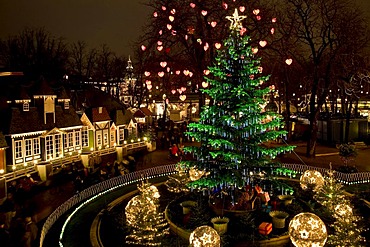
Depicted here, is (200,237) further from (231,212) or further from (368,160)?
(368,160)

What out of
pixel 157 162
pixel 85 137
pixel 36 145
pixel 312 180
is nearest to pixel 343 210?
pixel 312 180

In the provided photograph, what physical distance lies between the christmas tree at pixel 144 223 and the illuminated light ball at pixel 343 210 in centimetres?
607

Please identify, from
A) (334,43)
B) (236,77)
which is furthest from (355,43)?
(236,77)

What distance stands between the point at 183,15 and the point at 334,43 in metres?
11.7

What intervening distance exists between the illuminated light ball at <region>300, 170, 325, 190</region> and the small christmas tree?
608 millimetres

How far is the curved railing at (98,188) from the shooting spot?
48.4 feet

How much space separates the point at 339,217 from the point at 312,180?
14.1 ft

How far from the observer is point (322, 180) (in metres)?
17.2

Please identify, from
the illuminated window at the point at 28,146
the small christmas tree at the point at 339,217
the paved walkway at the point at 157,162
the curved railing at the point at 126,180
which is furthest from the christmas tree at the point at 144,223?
the illuminated window at the point at 28,146

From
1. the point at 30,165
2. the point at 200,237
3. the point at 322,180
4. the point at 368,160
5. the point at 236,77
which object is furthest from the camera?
the point at 368,160

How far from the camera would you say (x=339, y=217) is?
514 inches

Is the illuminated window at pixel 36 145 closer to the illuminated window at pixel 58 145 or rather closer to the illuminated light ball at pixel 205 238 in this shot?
the illuminated window at pixel 58 145

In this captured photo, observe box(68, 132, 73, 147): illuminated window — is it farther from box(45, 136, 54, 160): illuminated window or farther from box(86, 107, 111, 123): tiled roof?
box(86, 107, 111, 123): tiled roof

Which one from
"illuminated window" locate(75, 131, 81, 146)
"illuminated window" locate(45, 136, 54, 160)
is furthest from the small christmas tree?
"illuminated window" locate(75, 131, 81, 146)
